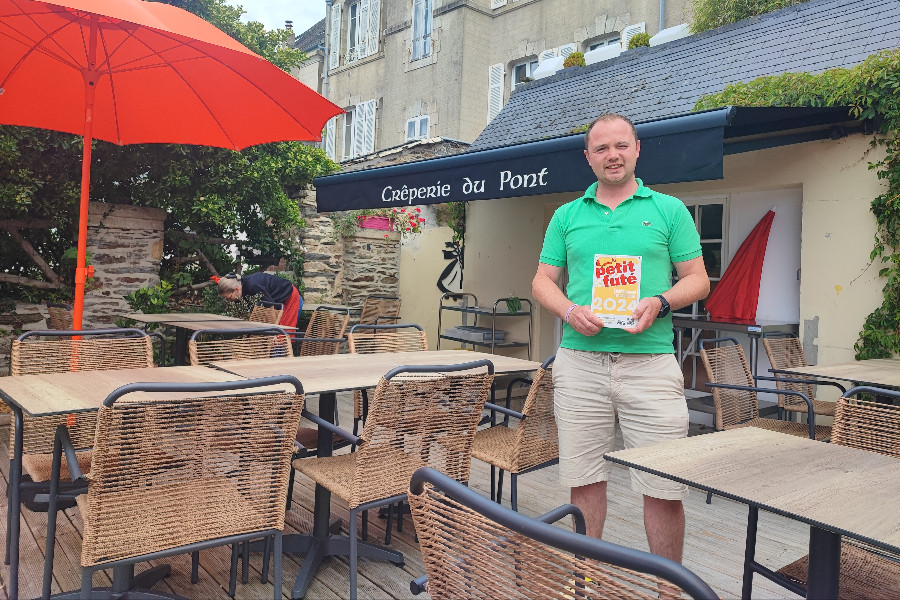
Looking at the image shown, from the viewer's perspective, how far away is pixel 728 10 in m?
7.93

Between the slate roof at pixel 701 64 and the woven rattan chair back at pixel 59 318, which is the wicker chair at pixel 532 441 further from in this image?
the slate roof at pixel 701 64

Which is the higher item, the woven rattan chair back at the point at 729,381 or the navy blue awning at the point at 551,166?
the navy blue awning at the point at 551,166

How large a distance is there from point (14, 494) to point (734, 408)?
148 inches

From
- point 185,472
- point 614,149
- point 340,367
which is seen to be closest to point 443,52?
point 340,367

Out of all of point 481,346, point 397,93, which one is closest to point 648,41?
point 481,346

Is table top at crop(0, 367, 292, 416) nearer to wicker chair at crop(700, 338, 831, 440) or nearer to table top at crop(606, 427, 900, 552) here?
table top at crop(606, 427, 900, 552)

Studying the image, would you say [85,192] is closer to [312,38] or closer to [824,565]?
[824,565]

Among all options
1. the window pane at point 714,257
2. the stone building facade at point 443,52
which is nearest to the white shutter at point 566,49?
the stone building facade at point 443,52

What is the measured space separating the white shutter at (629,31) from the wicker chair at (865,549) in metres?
9.51

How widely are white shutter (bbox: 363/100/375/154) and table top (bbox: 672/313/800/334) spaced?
36.1 feet

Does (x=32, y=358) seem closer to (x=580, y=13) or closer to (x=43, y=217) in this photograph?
(x=43, y=217)

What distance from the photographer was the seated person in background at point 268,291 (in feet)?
19.8

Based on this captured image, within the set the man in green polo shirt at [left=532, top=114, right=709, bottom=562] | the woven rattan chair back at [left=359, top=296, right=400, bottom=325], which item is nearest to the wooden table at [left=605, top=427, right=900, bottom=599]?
the man in green polo shirt at [left=532, top=114, right=709, bottom=562]

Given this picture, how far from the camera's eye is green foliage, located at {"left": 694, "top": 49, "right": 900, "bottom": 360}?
14.7ft
